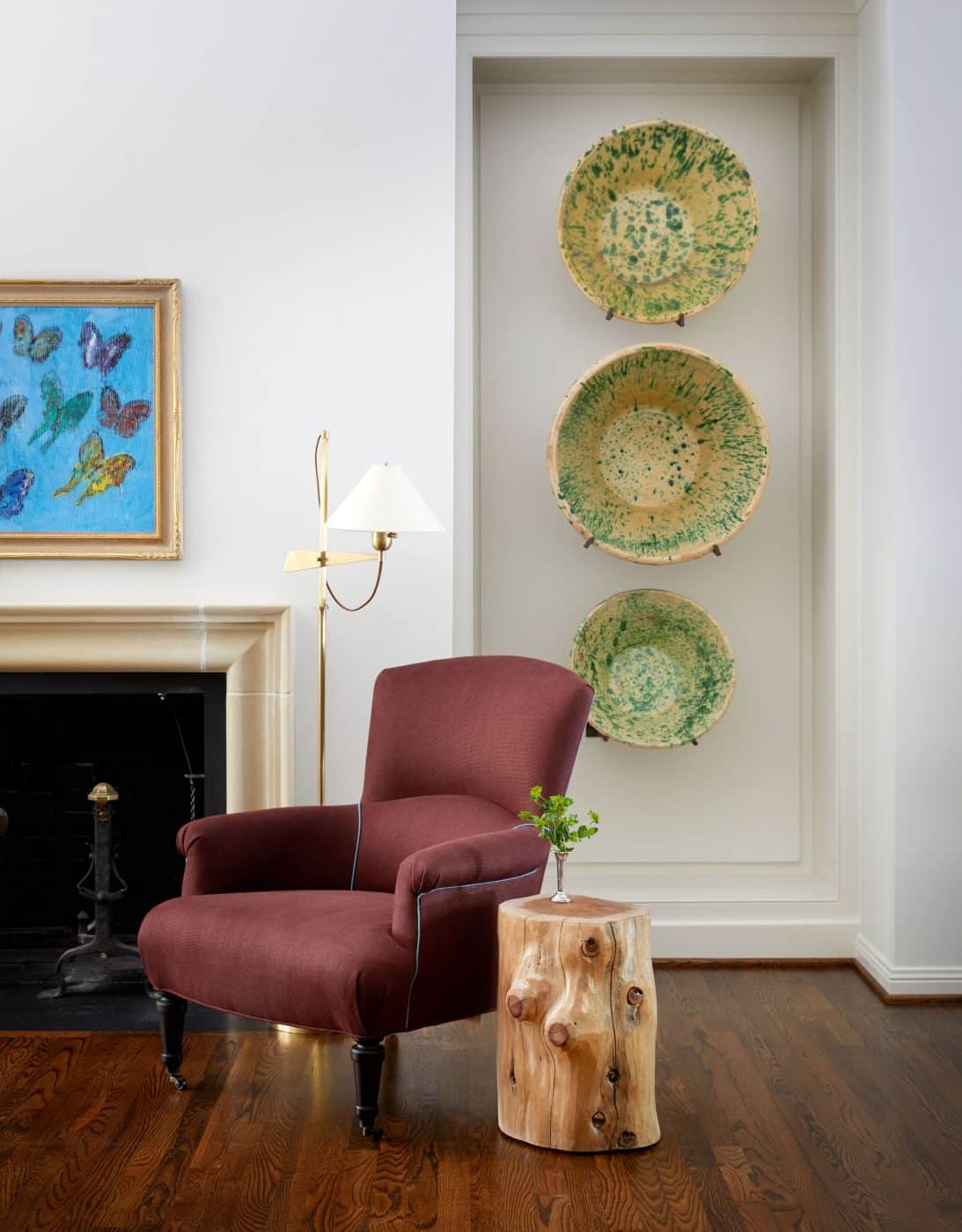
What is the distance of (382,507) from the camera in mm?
3100

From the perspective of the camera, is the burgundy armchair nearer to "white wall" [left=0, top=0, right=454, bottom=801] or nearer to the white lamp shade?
the white lamp shade

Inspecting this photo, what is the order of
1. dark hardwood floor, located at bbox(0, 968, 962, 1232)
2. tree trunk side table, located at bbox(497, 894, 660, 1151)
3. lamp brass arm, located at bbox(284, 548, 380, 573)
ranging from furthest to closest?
lamp brass arm, located at bbox(284, 548, 380, 573), tree trunk side table, located at bbox(497, 894, 660, 1151), dark hardwood floor, located at bbox(0, 968, 962, 1232)

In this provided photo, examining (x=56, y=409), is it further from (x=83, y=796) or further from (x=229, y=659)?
(x=83, y=796)

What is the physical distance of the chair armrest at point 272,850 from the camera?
2906mm

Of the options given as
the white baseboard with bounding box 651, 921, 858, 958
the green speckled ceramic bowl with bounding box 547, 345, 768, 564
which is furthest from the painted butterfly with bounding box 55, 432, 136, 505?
the white baseboard with bounding box 651, 921, 858, 958

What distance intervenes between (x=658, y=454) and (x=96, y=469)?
5.58 ft

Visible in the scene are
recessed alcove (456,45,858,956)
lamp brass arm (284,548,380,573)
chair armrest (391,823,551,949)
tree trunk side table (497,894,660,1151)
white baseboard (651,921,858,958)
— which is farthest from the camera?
recessed alcove (456,45,858,956)

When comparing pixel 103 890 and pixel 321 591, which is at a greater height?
pixel 321 591

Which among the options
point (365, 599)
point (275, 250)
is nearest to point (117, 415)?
point (275, 250)

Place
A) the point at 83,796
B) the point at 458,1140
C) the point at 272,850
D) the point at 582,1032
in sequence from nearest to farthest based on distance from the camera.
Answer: the point at 582,1032
the point at 458,1140
the point at 272,850
the point at 83,796

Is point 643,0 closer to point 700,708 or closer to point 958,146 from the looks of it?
point 958,146

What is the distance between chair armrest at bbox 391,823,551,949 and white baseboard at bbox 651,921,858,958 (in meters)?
1.29

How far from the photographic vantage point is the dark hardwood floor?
218 centimetres

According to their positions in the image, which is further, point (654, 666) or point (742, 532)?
point (742, 532)
